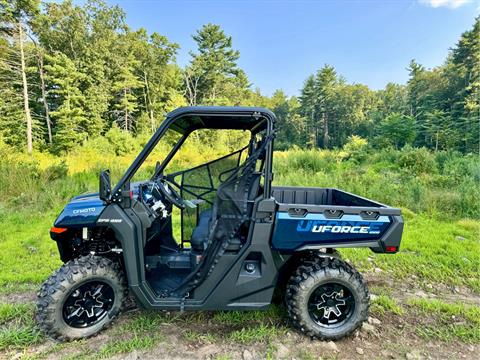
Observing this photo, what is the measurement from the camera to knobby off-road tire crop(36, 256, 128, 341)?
2.14m

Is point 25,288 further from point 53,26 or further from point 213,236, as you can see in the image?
point 53,26

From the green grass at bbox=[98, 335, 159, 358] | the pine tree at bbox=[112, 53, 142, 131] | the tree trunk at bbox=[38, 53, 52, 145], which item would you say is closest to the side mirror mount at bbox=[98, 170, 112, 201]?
the green grass at bbox=[98, 335, 159, 358]

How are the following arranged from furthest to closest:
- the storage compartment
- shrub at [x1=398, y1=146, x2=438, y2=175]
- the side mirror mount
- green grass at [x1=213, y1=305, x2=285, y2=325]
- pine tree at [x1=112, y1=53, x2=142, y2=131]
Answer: pine tree at [x1=112, y1=53, x2=142, y2=131], shrub at [x1=398, y1=146, x2=438, y2=175], the storage compartment, green grass at [x1=213, y1=305, x2=285, y2=325], the side mirror mount

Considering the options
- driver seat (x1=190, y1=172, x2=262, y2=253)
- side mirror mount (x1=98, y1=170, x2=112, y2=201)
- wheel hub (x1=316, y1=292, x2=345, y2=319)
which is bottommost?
wheel hub (x1=316, y1=292, x2=345, y2=319)

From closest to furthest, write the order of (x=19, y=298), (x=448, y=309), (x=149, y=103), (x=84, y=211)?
1. (x=84, y=211)
2. (x=448, y=309)
3. (x=19, y=298)
4. (x=149, y=103)

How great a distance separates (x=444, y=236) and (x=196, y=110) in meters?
4.78

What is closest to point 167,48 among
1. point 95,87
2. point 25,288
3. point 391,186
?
point 95,87

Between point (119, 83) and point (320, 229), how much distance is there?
28.5 m

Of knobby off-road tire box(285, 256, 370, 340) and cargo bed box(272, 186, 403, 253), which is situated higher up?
cargo bed box(272, 186, 403, 253)

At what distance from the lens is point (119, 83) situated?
26406 millimetres

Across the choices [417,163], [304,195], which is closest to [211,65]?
[417,163]

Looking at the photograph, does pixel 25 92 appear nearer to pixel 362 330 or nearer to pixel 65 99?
pixel 65 99

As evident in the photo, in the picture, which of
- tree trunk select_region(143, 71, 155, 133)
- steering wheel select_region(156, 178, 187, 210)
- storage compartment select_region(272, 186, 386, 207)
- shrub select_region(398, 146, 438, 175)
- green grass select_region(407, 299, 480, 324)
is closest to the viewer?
green grass select_region(407, 299, 480, 324)

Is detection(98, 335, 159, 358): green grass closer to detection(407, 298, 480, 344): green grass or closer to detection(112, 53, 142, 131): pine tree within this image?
detection(407, 298, 480, 344): green grass
